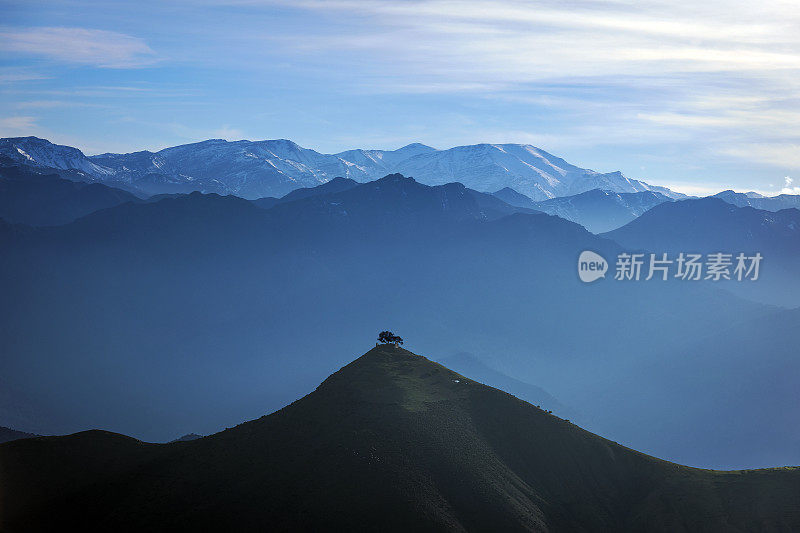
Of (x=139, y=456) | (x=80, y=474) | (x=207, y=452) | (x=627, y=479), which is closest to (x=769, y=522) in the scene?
(x=627, y=479)

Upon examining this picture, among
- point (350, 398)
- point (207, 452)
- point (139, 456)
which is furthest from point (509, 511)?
point (139, 456)

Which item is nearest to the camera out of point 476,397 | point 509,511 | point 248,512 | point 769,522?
point 248,512

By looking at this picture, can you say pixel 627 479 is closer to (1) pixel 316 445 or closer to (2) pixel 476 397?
(2) pixel 476 397

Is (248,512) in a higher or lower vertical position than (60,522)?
higher

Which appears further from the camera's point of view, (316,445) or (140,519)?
(316,445)

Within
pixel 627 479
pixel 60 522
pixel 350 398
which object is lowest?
pixel 60 522

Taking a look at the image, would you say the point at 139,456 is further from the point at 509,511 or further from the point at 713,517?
the point at 713,517

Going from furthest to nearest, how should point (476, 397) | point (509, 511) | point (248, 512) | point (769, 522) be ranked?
point (476, 397) < point (769, 522) < point (509, 511) < point (248, 512)
